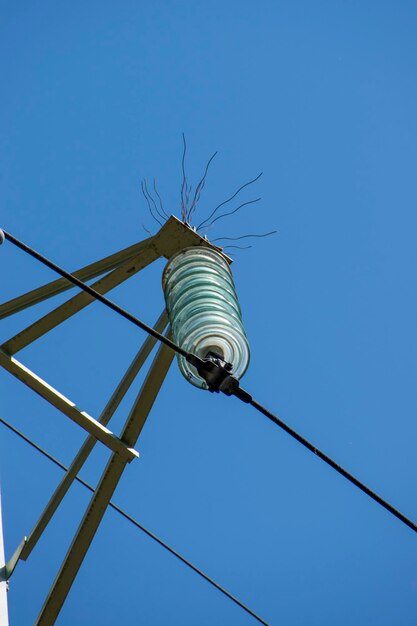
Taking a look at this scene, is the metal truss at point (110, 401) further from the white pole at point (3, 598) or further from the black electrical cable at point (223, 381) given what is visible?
the black electrical cable at point (223, 381)

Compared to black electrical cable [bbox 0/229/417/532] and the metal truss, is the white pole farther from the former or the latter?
black electrical cable [bbox 0/229/417/532]

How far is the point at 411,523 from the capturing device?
2861 millimetres

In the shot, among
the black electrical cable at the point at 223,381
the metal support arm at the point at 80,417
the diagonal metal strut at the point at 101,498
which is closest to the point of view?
the black electrical cable at the point at 223,381

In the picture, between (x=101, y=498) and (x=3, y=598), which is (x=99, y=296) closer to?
(x=101, y=498)

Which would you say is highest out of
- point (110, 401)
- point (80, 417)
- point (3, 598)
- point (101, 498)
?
point (110, 401)

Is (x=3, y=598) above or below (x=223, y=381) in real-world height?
below

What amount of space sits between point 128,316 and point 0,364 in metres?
1.88

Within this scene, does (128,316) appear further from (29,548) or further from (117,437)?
(29,548)

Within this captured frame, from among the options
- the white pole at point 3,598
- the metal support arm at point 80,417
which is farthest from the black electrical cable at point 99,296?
the white pole at point 3,598

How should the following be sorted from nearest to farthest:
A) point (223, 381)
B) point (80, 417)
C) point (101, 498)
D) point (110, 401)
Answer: point (223, 381)
point (101, 498)
point (80, 417)
point (110, 401)

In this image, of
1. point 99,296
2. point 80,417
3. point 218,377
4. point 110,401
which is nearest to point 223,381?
point 218,377

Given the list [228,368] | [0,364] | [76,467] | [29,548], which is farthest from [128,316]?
[29,548]

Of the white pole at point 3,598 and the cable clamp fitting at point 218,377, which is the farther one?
the white pole at point 3,598

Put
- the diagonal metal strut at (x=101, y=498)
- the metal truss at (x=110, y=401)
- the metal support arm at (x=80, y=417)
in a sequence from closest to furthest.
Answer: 1. the diagonal metal strut at (x=101, y=498)
2. the metal truss at (x=110, y=401)
3. the metal support arm at (x=80, y=417)
